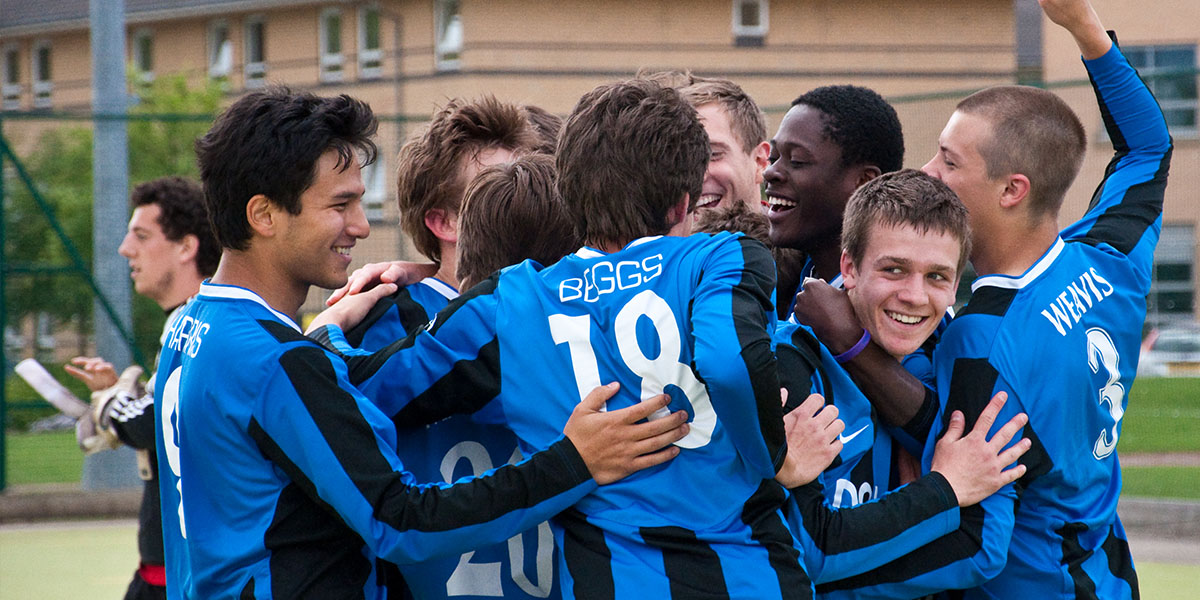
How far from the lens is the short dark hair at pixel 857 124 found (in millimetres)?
2768

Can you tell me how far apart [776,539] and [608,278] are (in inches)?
21.9

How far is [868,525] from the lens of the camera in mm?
2191

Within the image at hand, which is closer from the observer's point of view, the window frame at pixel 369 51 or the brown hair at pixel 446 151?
the brown hair at pixel 446 151

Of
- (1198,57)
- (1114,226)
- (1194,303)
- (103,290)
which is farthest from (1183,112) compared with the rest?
(1198,57)

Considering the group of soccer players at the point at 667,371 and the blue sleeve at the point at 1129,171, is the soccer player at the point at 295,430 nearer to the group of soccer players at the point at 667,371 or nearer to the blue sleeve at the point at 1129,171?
the group of soccer players at the point at 667,371

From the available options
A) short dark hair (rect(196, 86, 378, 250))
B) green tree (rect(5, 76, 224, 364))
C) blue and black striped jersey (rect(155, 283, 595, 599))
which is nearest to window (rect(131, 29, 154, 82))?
green tree (rect(5, 76, 224, 364))

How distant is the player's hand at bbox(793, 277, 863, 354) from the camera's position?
2.36 meters

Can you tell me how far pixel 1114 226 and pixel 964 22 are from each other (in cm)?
2034

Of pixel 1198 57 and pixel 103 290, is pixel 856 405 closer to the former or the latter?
pixel 103 290

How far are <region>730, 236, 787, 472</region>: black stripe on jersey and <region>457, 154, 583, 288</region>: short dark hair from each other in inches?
20.4

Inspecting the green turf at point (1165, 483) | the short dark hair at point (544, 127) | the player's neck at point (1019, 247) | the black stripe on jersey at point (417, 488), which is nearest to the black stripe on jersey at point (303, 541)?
the black stripe on jersey at point (417, 488)

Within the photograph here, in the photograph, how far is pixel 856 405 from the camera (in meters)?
2.34

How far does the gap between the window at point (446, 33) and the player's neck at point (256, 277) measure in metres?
19.8

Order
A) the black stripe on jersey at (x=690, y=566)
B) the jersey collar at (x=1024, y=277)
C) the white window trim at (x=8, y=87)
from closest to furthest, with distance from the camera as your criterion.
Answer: the black stripe on jersey at (x=690, y=566)
the jersey collar at (x=1024, y=277)
the white window trim at (x=8, y=87)
